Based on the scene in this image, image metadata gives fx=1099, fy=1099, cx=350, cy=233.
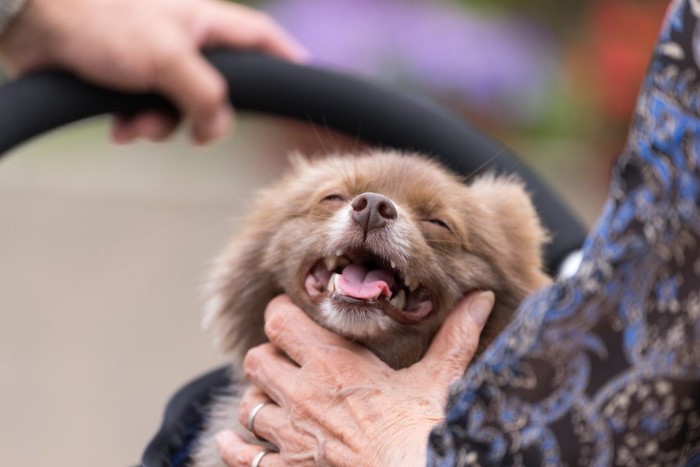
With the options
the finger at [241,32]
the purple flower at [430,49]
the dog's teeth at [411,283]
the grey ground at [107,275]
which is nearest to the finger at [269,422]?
the dog's teeth at [411,283]

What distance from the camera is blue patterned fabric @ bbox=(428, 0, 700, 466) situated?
1.11 m

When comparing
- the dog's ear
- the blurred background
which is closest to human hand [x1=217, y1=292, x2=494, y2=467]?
the dog's ear

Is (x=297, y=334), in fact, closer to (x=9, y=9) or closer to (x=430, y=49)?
(x=9, y=9)

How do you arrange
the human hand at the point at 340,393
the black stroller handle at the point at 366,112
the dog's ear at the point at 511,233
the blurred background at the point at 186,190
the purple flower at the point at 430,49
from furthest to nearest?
the purple flower at the point at 430,49 < the blurred background at the point at 186,190 < the black stroller handle at the point at 366,112 < the dog's ear at the point at 511,233 < the human hand at the point at 340,393

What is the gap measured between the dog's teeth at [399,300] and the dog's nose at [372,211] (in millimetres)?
140

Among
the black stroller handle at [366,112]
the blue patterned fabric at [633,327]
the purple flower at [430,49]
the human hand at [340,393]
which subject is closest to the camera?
the blue patterned fabric at [633,327]

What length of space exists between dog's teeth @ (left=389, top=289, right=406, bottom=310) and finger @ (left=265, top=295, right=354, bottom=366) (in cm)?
11

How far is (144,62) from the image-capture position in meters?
2.14

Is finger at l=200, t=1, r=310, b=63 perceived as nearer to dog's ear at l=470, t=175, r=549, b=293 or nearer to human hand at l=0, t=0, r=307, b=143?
human hand at l=0, t=0, r=307, b=143

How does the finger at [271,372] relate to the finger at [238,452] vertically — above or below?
above

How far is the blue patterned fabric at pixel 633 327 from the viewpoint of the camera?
1.11 meters

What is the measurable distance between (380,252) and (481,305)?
194mm

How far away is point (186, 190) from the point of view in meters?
5.93

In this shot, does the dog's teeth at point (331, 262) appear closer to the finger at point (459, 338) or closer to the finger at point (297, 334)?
the finger at point (297, 334)
